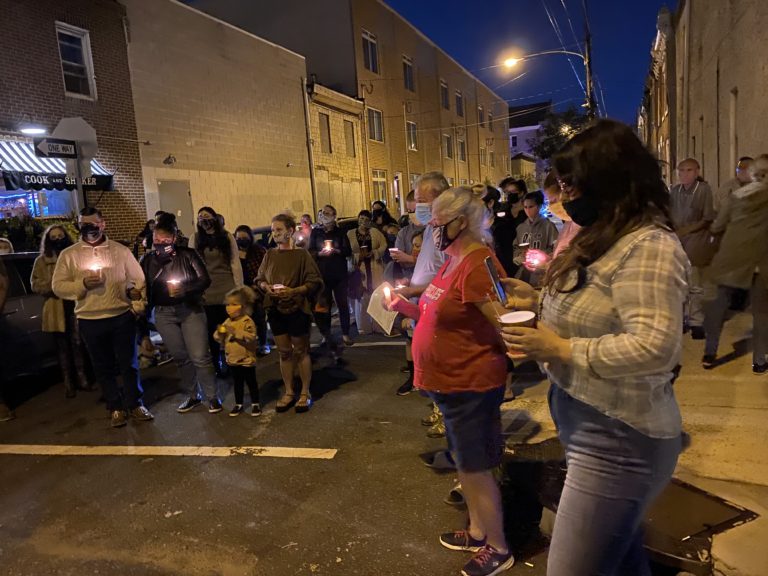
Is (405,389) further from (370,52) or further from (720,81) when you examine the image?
(370,52)

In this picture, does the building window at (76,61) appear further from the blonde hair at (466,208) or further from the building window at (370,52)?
the building window at (370,52)

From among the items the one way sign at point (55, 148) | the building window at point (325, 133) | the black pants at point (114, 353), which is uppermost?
the building window at point (325, 133)

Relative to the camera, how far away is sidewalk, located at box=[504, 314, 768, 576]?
2.76 meters

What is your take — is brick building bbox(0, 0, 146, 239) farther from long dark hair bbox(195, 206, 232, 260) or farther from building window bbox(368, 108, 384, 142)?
building window bbox(368, 108, 384, 142)

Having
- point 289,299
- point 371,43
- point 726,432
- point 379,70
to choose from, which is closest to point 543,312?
point 726,432

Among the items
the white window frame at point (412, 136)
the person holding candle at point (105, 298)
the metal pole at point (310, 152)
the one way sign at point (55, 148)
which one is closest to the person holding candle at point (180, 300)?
the person holding candle at point (105, 298)

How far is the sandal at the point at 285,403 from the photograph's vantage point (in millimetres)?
5469

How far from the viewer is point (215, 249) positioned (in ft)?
21.0

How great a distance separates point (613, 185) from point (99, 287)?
469 centimetres

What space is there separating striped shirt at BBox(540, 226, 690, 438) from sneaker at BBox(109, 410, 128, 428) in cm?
481

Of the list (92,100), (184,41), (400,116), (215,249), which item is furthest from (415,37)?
(215,249)

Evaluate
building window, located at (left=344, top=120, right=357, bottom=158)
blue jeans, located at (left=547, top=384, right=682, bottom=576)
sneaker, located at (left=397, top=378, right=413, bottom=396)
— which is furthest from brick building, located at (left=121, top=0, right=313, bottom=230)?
blue jeans, located at (left=547, top=384, right=682, bottom=576)

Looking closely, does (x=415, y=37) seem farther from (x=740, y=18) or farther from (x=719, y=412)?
(x=719, y=412)

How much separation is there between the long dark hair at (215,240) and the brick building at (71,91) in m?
6.94
